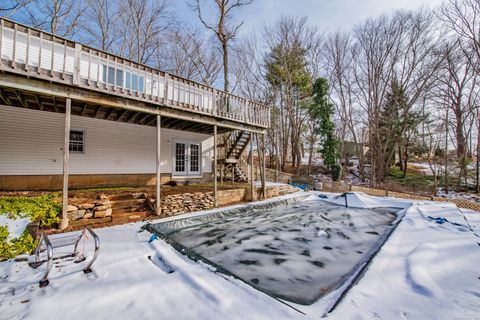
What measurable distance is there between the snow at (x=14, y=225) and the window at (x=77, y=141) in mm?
4222

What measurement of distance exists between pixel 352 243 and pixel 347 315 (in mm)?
3077

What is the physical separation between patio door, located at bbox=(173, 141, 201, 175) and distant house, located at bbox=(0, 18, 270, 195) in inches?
2.7

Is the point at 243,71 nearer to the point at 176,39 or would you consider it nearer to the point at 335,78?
the point at 176,39

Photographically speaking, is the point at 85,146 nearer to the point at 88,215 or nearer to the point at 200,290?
the point at 88,215

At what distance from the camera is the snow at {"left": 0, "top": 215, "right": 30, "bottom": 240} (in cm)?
371

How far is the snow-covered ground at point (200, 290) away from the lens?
2.20 meters

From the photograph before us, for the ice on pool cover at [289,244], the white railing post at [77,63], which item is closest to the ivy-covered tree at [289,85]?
the ice on pool cover at [289,244]

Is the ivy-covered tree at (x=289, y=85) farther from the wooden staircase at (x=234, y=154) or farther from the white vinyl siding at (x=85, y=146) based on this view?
the white vinyl siding at (x=85, y=146)

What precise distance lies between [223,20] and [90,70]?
12.5 meters

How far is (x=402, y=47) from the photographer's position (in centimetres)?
1667

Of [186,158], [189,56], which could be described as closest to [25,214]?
[186,158]

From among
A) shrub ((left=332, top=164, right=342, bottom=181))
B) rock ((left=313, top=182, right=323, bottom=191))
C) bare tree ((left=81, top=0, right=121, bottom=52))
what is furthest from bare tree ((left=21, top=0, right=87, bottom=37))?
shrub ((left=332, top=164, right=342, bottom=181))

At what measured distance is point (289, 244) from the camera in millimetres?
4668

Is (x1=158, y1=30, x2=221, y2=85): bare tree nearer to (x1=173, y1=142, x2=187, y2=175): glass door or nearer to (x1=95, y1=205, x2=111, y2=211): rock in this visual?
(x1=173, y1=142, x2=187, y2=175): glass door
